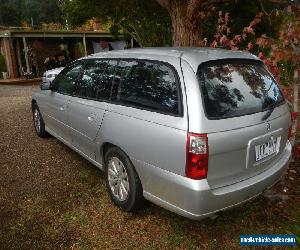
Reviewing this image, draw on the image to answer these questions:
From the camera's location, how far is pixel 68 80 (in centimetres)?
512

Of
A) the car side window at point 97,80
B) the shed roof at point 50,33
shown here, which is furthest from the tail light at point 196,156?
the shed roof at point 50,33

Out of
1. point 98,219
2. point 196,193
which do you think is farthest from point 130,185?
point 196,193

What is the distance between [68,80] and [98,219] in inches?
92.2

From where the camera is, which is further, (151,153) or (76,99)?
(76,99)

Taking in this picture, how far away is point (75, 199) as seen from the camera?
4.17 meters

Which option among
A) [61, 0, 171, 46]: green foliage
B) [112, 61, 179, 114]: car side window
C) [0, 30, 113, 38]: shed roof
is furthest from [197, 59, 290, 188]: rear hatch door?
[0, 30, 113, 38]: shed roof

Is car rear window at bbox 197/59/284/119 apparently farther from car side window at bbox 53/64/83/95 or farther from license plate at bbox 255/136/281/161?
car side window at bbox 53/64/83/95

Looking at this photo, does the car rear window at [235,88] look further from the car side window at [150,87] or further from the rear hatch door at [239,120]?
the car side window at [150,87]

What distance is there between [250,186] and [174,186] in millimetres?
740

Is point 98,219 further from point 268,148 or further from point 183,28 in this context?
point 183,28

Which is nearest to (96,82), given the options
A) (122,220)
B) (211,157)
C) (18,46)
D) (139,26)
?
(122,220)

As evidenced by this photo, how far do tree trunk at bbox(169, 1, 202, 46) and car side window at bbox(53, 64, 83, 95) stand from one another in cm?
251

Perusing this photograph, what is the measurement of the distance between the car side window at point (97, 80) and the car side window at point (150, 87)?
288mm

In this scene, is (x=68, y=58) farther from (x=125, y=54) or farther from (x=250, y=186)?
(x=250, y=186)
